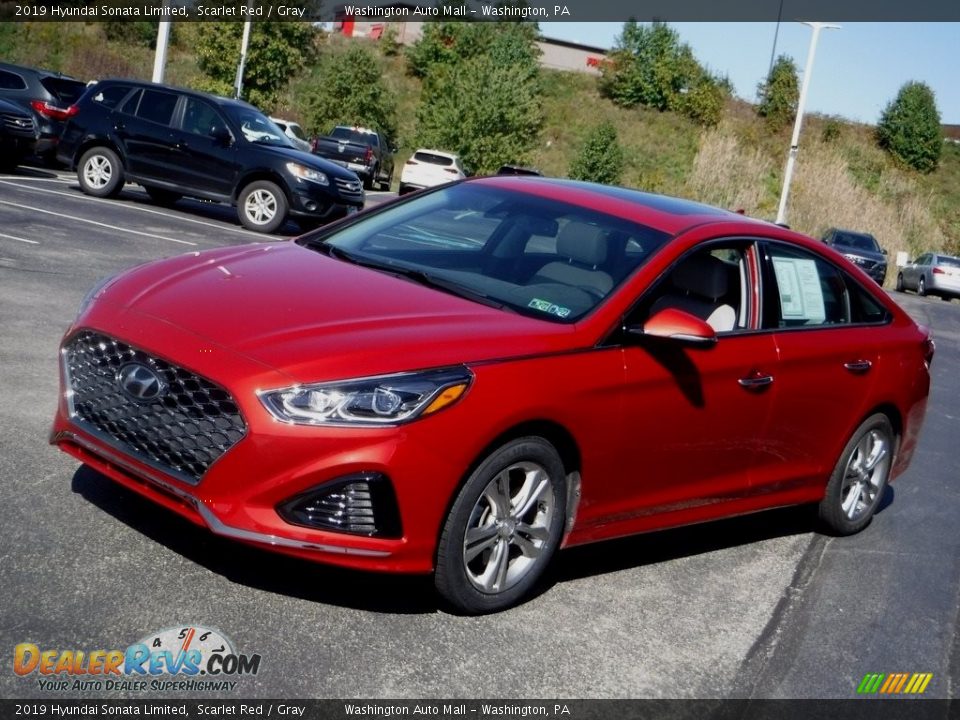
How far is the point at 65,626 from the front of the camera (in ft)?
13.0

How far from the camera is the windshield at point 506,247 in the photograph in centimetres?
522

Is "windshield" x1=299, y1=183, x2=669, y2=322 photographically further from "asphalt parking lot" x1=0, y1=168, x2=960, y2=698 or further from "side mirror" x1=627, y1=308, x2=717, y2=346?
"asphalt parking lot" x1=0, y1=168, x2=960, y2=698

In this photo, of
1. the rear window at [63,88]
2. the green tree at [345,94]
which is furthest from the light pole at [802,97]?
the rear window at [63,88]

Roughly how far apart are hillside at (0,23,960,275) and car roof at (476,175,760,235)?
39828mm

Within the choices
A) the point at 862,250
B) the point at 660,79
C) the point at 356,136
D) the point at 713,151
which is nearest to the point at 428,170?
the point at 356,136

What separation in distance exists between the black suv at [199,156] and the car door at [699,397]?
1246 centimetres

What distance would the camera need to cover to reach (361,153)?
119 ft

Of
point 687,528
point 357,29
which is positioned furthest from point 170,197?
point 357,29

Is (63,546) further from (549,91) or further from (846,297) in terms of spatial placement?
(549,91)

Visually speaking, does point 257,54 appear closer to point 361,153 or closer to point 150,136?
point 361,153

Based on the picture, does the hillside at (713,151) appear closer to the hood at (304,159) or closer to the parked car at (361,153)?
the parked car at (361,153)

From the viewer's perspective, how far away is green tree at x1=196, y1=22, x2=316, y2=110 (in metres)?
45.5

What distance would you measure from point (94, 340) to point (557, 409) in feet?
5.61

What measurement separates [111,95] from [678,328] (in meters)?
15.3
